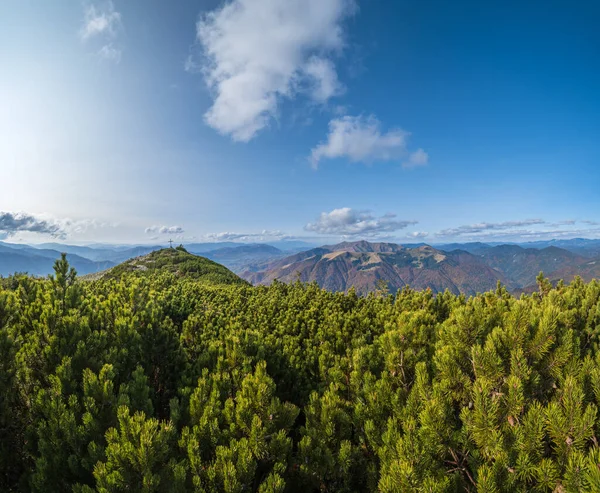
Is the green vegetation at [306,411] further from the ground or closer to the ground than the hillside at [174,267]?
further from the ground

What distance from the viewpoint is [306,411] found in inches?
291

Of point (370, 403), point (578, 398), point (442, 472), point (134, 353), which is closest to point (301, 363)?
point (370, 403)

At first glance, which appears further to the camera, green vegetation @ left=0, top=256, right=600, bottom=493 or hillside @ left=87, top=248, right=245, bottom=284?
hillside @ left=87, top=248, right=245, bottom=284

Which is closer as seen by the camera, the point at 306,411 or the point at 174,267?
the point at 306,411

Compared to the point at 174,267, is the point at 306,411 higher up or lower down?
higher up

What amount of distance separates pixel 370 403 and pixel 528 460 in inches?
128

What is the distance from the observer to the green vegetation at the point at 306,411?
446 centimetres

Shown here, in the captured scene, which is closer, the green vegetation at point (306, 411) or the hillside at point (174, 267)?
the green vegetation at point (306, 411)

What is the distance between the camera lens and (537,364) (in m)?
5.49

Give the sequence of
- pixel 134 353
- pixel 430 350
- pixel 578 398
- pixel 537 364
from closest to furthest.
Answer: pixel 578 398
pixel 537 364
pixel 430 350
pixel 134 353

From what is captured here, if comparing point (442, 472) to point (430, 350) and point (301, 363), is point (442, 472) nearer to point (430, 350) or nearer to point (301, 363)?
point (430, 350)

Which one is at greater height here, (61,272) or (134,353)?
(61,272)

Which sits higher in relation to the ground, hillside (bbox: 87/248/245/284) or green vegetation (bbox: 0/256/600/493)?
green vegetation (bbox: 0/256/600/493)

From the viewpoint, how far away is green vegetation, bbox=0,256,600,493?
4.46 m
